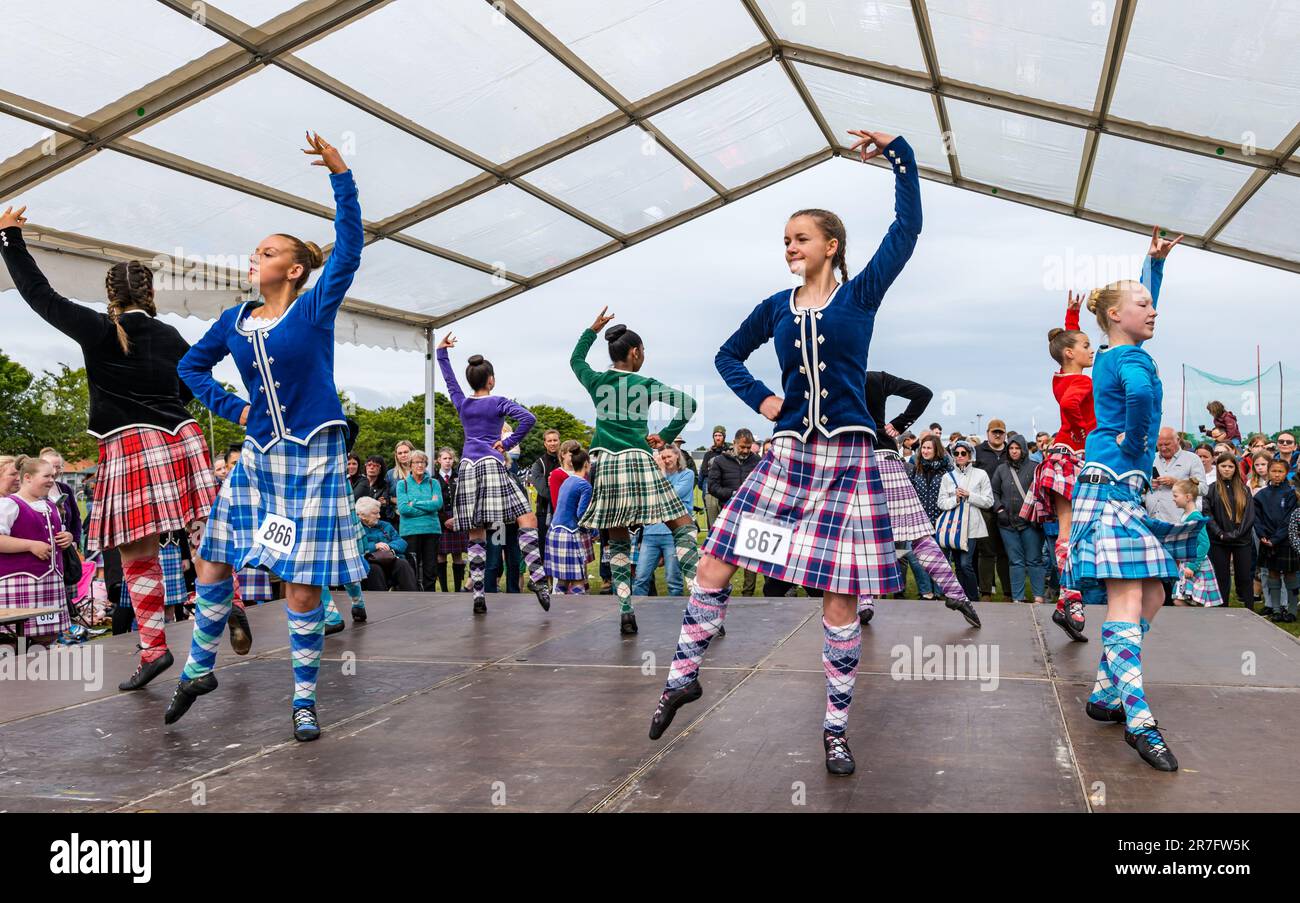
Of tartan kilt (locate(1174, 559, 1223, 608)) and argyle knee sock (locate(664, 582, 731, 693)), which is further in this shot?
tartan kilt (locate(1174, 559, 1223, 608))

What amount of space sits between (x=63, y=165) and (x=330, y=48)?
2374mm

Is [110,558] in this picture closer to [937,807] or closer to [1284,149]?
[937,807]

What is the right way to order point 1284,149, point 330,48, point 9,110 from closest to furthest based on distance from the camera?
1. point 9,110
2. point 330,48
3. point 1284,149

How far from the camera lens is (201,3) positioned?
667cm

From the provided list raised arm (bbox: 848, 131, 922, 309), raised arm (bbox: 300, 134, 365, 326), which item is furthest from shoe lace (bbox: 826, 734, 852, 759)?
raised arm (bbox: 300, 134, 365, 326)

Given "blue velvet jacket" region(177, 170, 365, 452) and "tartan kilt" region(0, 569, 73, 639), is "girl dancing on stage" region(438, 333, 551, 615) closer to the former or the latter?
"tartan kilt" region(0, 569, 73, 639)

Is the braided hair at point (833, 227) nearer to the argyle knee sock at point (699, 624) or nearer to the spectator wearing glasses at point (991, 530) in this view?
the argyle knee sock at point (699, 624)

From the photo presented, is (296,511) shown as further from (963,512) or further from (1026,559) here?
(1026,559)

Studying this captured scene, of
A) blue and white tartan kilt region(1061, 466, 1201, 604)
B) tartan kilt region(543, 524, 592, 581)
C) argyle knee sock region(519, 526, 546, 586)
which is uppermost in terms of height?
blue and white tartan kilt region(1061, 466, 1201, 604)

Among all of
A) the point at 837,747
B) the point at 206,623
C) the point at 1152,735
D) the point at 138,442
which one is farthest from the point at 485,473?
the point at 1152,735

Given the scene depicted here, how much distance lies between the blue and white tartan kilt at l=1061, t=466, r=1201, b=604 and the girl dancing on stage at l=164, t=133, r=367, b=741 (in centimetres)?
257

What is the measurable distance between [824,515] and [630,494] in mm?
2468

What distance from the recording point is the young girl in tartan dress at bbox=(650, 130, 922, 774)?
300cm
